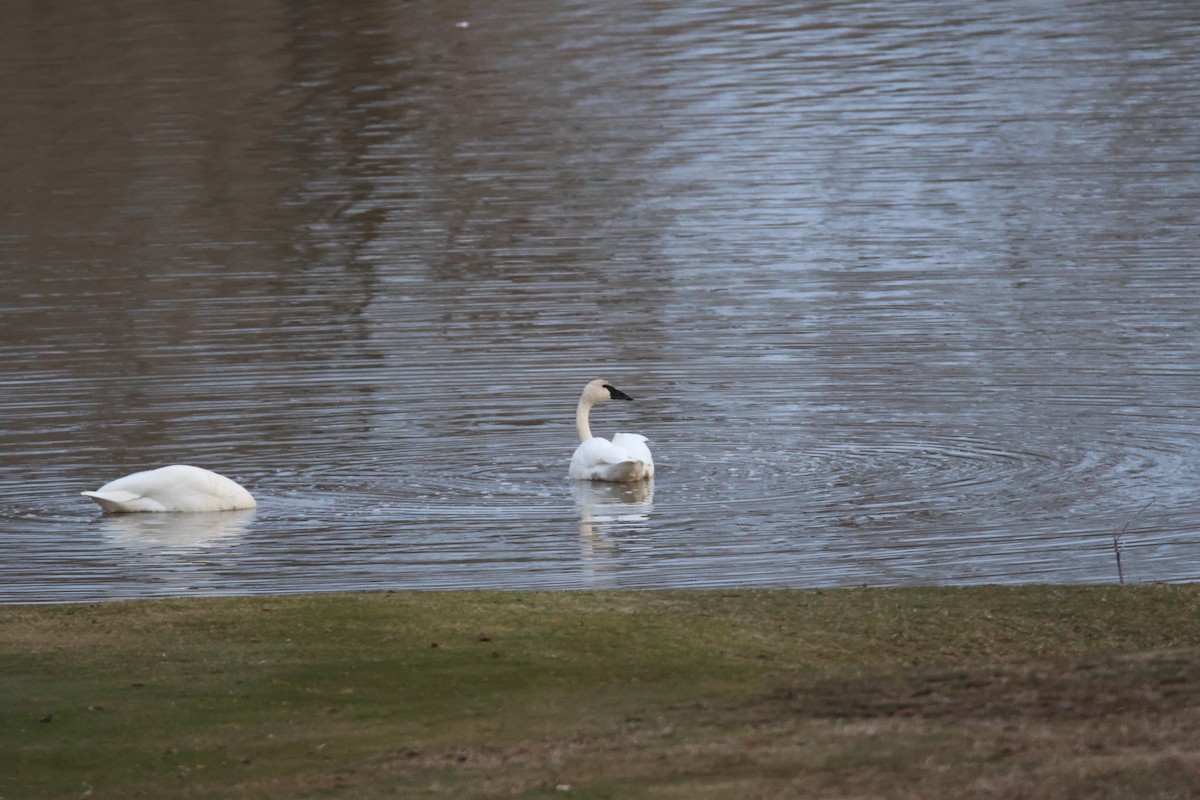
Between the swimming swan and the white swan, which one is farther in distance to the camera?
the swimming swan

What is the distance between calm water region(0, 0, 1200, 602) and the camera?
13.3 m

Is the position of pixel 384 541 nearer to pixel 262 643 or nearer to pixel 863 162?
pixel 262 643

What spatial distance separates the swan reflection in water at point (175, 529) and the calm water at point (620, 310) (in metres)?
0.05

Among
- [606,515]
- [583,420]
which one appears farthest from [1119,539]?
[583,420]

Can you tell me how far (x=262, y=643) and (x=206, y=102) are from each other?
30.7 meters

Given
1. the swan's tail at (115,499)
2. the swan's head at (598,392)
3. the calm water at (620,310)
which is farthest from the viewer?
the swan's head at (598,392)

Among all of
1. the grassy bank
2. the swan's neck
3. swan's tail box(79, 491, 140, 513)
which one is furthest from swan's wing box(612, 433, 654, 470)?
the grassy bank

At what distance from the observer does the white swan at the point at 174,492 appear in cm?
1406

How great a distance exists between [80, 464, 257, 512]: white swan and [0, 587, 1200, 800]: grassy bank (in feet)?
10.8

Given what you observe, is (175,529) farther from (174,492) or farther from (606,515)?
(606,515)

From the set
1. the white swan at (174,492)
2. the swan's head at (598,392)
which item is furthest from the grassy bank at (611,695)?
the swan's head at (598,392)

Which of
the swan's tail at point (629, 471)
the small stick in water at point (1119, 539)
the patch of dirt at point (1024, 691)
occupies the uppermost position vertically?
the patch of dirt at point (1024, 691)

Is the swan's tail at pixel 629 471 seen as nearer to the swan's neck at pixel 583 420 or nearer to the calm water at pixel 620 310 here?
the calm water at pixel 620 310

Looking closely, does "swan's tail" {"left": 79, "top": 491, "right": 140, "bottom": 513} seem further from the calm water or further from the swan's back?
the swan's back
